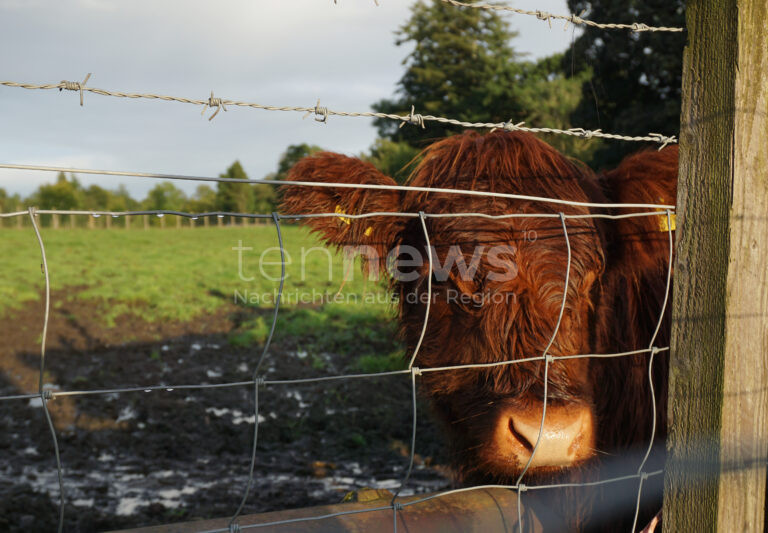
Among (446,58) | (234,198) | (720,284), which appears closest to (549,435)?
(720,284)

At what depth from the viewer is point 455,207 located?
7.70ft

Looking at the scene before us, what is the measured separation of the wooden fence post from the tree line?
0.48 feet

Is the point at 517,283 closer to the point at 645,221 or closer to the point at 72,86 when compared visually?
the point at 645,221

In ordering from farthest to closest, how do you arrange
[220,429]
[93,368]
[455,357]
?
[93,368], [220,429], [455,357]

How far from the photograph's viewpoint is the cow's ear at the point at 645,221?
247cm

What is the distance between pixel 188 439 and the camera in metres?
4.95

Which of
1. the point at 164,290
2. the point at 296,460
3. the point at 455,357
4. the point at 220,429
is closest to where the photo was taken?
the point at 455,357

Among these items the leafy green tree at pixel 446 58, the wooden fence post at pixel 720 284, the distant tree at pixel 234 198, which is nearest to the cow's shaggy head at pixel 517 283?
the wooden fence post at pixel 720 284

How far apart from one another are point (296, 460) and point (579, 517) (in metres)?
2.76

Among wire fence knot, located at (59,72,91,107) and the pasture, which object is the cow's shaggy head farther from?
wire fence knot, located at (59,72,91,107)

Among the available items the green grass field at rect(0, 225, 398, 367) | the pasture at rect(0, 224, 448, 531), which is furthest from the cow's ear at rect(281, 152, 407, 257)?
the green grass field at rect(0, 225, 398, 367)

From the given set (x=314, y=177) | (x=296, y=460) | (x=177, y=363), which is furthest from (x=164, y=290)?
(x=314, y=177)

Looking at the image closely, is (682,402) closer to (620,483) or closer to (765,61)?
(765,61)

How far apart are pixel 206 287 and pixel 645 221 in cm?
1164
